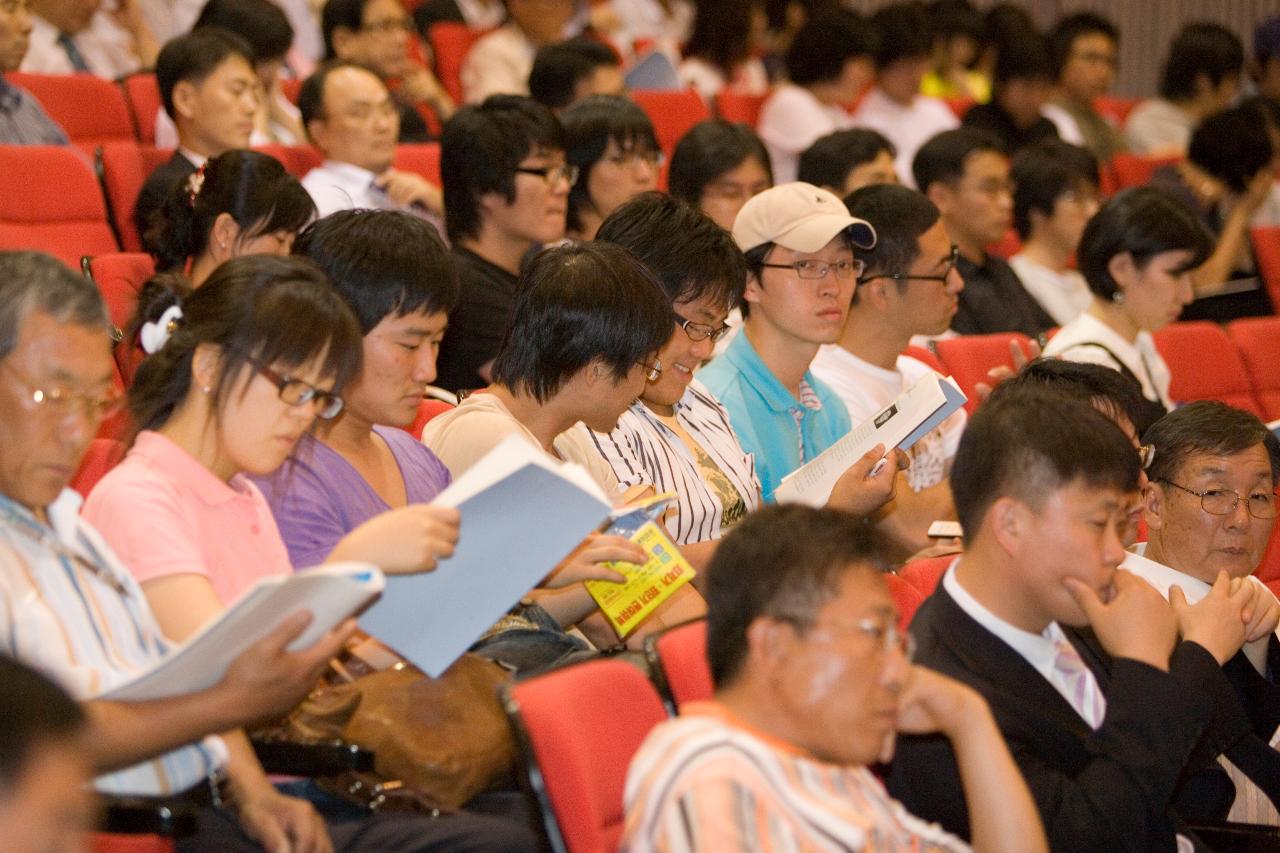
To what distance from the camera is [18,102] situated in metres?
4.78

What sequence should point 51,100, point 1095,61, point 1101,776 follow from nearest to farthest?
point 1101,776
point 51,100
point 1095,61

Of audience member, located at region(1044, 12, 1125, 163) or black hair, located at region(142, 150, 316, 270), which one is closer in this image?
black hair, located at region(142, 150, 316, 270)

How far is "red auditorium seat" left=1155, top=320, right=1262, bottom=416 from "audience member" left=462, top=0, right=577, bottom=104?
10.5 feet

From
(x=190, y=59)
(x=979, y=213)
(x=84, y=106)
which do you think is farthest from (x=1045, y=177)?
(x=84, y=106)

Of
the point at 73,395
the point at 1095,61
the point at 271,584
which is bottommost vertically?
the point at 1095,61

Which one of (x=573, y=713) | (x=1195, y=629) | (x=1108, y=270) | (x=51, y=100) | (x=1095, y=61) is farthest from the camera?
(x=1095, y=61)

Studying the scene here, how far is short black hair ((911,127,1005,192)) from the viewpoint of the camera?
226 inches

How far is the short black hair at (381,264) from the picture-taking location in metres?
2.85

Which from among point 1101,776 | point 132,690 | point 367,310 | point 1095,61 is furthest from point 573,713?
point 1095,61

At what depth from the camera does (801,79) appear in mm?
7480

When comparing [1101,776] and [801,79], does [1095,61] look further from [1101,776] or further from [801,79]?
[1101,776]

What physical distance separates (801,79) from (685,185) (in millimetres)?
2707

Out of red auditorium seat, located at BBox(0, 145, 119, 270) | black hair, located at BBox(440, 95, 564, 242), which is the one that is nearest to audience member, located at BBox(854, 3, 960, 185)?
black hair, located at BBox(440, 95, 564, 242)

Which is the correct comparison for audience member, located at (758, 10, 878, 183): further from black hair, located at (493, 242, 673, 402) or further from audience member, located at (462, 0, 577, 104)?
black hair, located at (493, 242, 673, 402)
